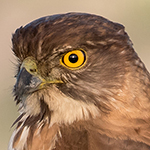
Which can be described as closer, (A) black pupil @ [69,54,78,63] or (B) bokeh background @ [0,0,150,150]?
(A) black pupil @ [69,54,78,63]

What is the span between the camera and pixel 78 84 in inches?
91.9

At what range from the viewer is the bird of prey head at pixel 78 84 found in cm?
225

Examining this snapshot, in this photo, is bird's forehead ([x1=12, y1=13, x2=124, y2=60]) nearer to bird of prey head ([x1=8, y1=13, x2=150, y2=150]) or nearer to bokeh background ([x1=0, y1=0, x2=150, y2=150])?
bird of prey head ([x1=8, y1=13, x2=150, y2=150])

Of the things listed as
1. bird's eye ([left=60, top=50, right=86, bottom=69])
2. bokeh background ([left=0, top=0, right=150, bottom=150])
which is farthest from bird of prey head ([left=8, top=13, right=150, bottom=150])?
bokeh background ([left=0, top=0, right=150, bottom=150])

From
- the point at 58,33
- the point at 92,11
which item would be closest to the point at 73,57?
the point at 58,33

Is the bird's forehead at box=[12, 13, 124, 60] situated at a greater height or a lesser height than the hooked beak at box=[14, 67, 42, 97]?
greater

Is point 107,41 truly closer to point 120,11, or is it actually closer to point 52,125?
point 52,125

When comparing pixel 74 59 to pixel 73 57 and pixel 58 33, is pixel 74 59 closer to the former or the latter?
pixel 73 57

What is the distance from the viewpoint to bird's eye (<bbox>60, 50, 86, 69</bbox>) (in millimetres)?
2227

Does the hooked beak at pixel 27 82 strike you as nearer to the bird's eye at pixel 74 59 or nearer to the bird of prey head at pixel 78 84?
the bird of prey head at pixel 78 84

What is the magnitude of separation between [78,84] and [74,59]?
185 mm

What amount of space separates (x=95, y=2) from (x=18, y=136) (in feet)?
13.1

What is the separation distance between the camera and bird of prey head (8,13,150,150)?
2.25m

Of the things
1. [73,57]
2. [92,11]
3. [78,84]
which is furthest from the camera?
[92,11]
